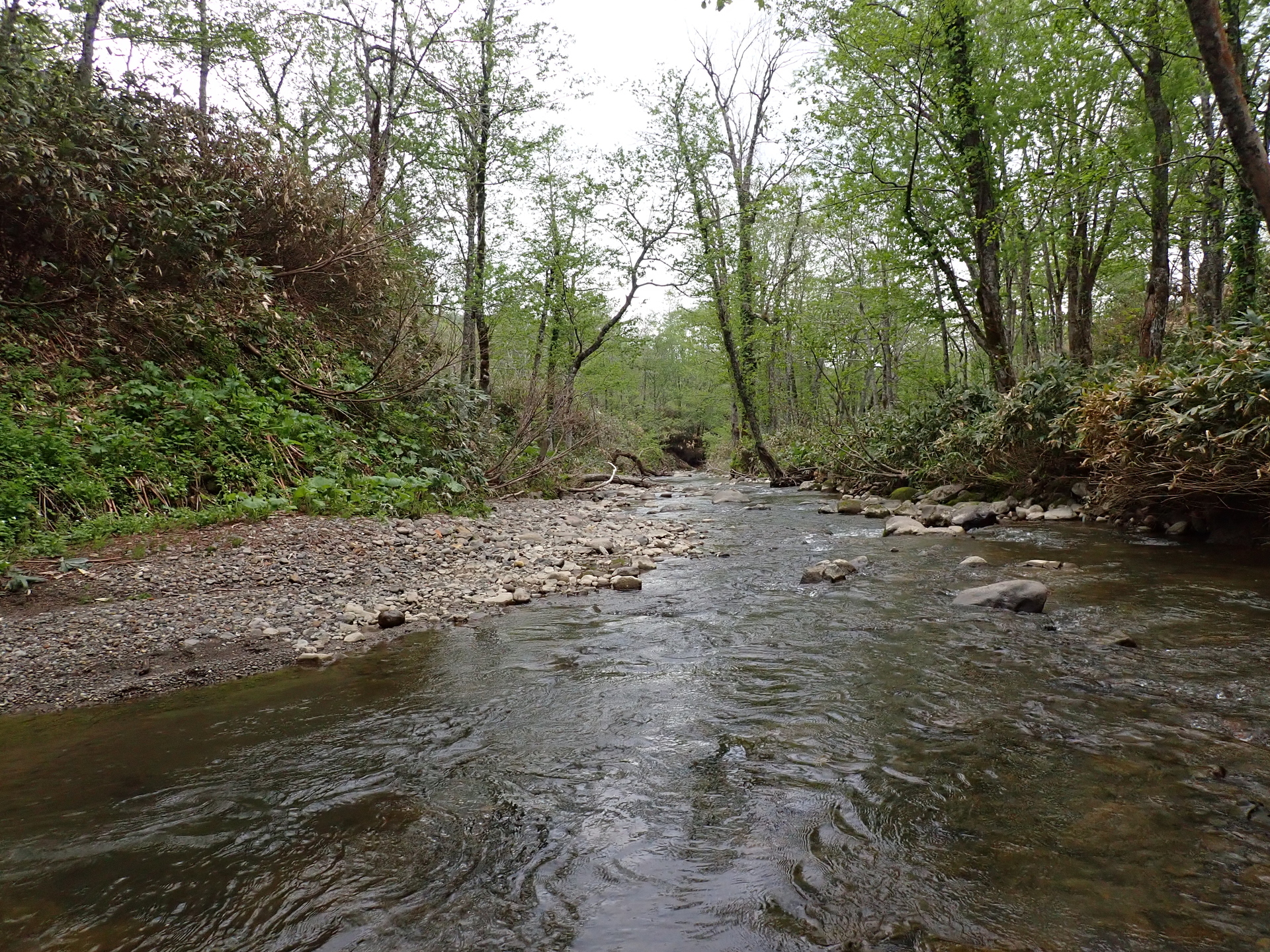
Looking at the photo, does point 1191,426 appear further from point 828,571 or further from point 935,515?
point 935,515

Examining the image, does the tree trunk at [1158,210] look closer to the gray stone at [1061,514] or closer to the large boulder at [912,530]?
the gray stone at [1061,514]

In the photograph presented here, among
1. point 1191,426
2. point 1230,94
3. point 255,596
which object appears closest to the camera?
point 1230,94

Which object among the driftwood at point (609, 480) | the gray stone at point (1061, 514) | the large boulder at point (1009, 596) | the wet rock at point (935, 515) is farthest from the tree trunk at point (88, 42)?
the gray stone at point (1061, 514)

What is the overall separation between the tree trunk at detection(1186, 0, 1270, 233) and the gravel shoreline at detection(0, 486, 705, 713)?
20.0ft

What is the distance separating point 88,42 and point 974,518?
16.1 metres

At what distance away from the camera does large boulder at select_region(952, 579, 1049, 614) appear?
5.33 m

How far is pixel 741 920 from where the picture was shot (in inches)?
80.2

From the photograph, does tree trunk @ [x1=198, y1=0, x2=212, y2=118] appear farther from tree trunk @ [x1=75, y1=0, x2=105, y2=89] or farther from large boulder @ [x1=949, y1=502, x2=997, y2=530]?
large boulder @ [x1=949, y1=502, x2=997, y2=530]

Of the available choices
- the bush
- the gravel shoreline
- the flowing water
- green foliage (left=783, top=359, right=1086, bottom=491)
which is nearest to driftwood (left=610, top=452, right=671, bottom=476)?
green foliage (left=783, top=359, right=1086, bottom=491)

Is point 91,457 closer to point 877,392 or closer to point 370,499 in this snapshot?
point 370,499

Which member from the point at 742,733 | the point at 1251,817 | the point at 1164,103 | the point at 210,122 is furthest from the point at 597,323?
the point at 1251,817

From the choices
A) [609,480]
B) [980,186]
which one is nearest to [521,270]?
[609,480]

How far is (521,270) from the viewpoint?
16812 millimetres

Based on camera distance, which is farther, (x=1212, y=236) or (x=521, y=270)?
(x=521, y=270)
